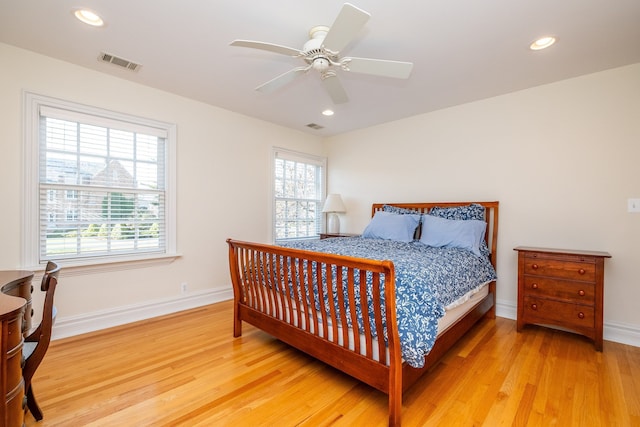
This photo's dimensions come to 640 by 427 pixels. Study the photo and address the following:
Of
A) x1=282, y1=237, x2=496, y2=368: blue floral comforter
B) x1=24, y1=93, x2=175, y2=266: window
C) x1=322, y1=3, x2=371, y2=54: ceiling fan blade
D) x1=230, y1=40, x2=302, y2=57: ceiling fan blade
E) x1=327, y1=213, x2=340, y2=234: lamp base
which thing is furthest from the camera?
x1=327, y1=213, x2=340, y2=234: lamp base

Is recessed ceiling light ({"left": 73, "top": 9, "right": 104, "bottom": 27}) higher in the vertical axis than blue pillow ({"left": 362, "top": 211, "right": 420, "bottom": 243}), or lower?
higher

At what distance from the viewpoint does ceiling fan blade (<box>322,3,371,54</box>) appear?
146 cm

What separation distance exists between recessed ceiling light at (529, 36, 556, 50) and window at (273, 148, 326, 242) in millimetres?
3074

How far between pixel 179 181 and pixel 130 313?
1453mm

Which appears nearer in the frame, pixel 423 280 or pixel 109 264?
pixel 423 280

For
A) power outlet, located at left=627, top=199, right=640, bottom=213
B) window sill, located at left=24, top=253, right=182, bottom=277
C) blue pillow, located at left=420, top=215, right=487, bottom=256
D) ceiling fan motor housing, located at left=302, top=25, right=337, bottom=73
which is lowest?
window sill, located at left=24, top=253, right=182, bottom=277

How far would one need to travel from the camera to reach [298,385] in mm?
1922

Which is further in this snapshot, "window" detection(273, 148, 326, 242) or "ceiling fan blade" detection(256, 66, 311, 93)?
"window" detection(273, 148, 326, 242)

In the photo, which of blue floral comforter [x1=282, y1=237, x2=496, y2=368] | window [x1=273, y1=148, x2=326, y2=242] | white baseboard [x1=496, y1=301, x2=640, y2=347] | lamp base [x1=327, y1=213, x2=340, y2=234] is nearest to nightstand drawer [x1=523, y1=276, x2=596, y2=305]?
blue floral comforter [x1=282, y1=237, x2=496, y2=368]

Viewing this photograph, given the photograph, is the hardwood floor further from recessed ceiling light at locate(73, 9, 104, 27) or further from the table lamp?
recessed ceiling light at locate(73, 9, 104, 27)

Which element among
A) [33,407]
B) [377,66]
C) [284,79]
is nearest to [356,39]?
[377,66]

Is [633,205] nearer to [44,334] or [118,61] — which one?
[44,334]

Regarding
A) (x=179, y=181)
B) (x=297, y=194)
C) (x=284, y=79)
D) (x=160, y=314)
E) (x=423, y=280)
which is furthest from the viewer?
(x=297, y=194)

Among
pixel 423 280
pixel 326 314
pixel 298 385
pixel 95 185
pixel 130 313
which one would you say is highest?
pixel 95 185
